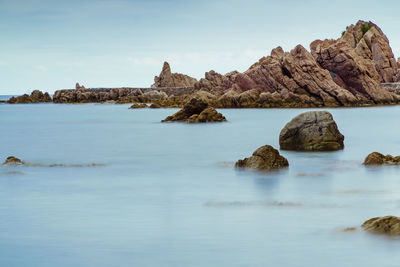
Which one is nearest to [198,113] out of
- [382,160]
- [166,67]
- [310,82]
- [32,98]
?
[382,160]

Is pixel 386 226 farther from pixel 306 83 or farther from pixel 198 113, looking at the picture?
pixel 306 83

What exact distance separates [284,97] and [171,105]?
59.9 feet

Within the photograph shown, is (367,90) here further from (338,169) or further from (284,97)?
(338,169)

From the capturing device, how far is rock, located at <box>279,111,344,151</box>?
1925 cm

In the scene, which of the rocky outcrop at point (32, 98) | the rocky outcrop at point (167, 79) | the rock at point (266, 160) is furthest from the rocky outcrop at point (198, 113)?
the rocky outcrop at point (32, 98)

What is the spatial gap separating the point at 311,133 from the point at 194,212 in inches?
370

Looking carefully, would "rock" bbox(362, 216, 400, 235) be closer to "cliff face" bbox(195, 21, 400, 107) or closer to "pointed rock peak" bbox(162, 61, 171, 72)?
"cliff face" bbox(195, 21, 400, 107)

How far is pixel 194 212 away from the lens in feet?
37.1

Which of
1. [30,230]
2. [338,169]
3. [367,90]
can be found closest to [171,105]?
[367,90]

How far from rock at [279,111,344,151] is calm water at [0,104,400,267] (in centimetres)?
57

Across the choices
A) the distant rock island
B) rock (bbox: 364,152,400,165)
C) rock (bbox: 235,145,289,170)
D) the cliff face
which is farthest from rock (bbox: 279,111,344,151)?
the cliff face

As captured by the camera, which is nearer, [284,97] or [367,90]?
[284,97]

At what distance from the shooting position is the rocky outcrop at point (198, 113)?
38.4m

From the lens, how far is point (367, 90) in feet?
224
